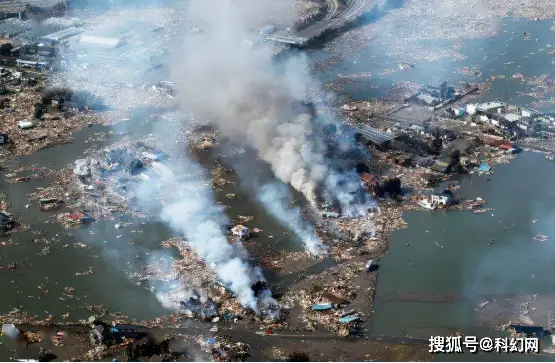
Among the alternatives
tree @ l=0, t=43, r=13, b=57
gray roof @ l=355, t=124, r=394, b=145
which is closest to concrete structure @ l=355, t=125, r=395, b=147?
gray roof @ l=355, t=124, r=394, b=145

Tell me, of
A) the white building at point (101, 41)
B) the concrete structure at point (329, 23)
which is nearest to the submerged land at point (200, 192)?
the white building at point (101, 41)

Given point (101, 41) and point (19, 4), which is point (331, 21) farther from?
point (19, 4)

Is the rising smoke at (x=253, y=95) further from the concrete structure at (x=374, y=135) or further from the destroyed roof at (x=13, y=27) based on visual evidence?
the destroyed roof at (x=13, y=27)

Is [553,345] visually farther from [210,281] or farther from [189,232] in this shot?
[189,232]

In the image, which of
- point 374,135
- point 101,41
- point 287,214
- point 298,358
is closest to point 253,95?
point 374,135

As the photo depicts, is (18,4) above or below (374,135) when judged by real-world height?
below

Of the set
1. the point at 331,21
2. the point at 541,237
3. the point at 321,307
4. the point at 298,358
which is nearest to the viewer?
the point at 298,358
